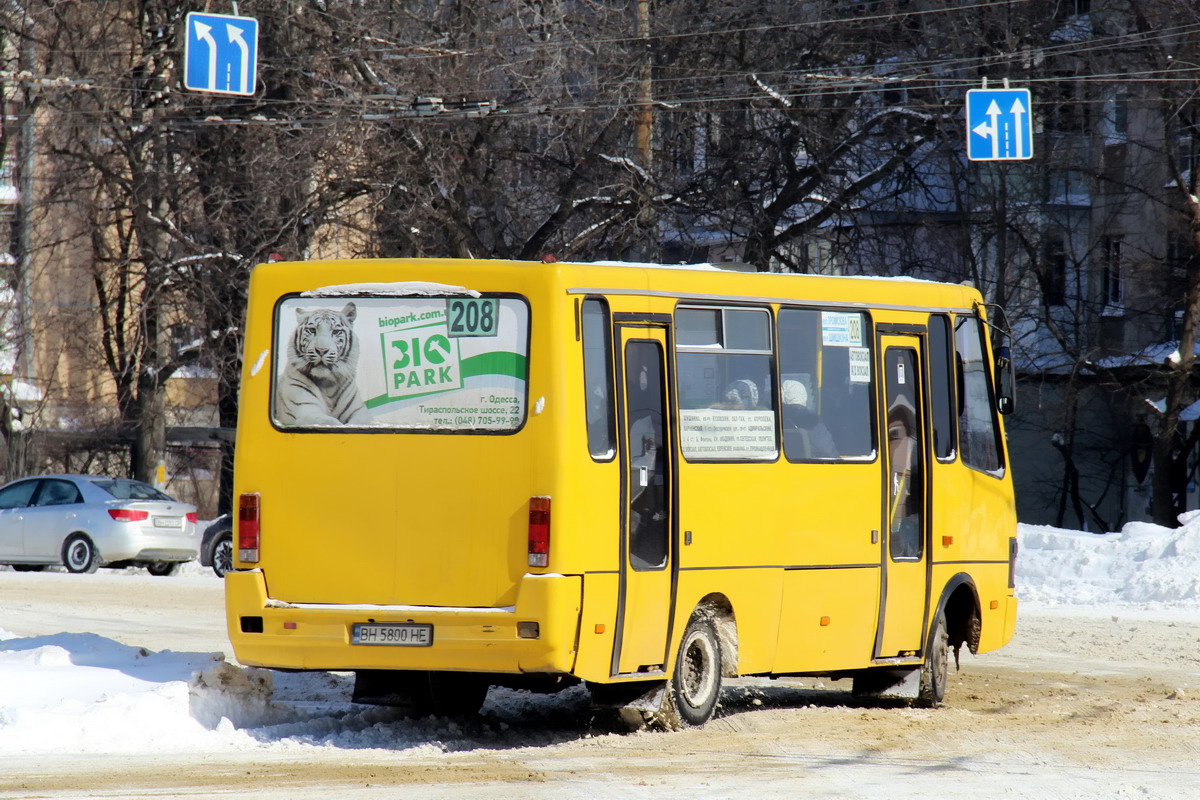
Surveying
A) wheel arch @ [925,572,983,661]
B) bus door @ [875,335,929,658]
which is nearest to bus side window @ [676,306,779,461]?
bus door @ [875,335,929,658]

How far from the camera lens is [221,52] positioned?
64.9 ft

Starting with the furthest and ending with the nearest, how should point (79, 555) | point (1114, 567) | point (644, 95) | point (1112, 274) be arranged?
point (1112, 274) → point (644, 95) → point (79, 555) → point (1114, 567)

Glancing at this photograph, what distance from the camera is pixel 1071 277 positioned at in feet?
115

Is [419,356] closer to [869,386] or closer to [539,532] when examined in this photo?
[539,532]

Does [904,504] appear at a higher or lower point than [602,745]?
higher

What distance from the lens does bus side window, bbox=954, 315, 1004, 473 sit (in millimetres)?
12328

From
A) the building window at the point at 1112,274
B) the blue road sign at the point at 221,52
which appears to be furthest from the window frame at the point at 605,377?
the building window at the point at 1112,274

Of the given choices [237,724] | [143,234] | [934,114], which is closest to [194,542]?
[143,234]

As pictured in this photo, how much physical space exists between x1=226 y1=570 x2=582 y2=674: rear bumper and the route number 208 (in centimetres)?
138

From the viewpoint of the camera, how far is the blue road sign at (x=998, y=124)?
69.1 ft

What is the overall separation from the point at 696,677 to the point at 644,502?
1267mm

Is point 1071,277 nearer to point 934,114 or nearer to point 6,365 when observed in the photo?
point 934,114

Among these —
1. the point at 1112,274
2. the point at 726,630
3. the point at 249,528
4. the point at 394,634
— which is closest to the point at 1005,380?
the point at 726,630

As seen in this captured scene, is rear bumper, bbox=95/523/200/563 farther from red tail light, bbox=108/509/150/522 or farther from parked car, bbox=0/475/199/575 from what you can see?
red tail light, bbox=108/509/150/522
